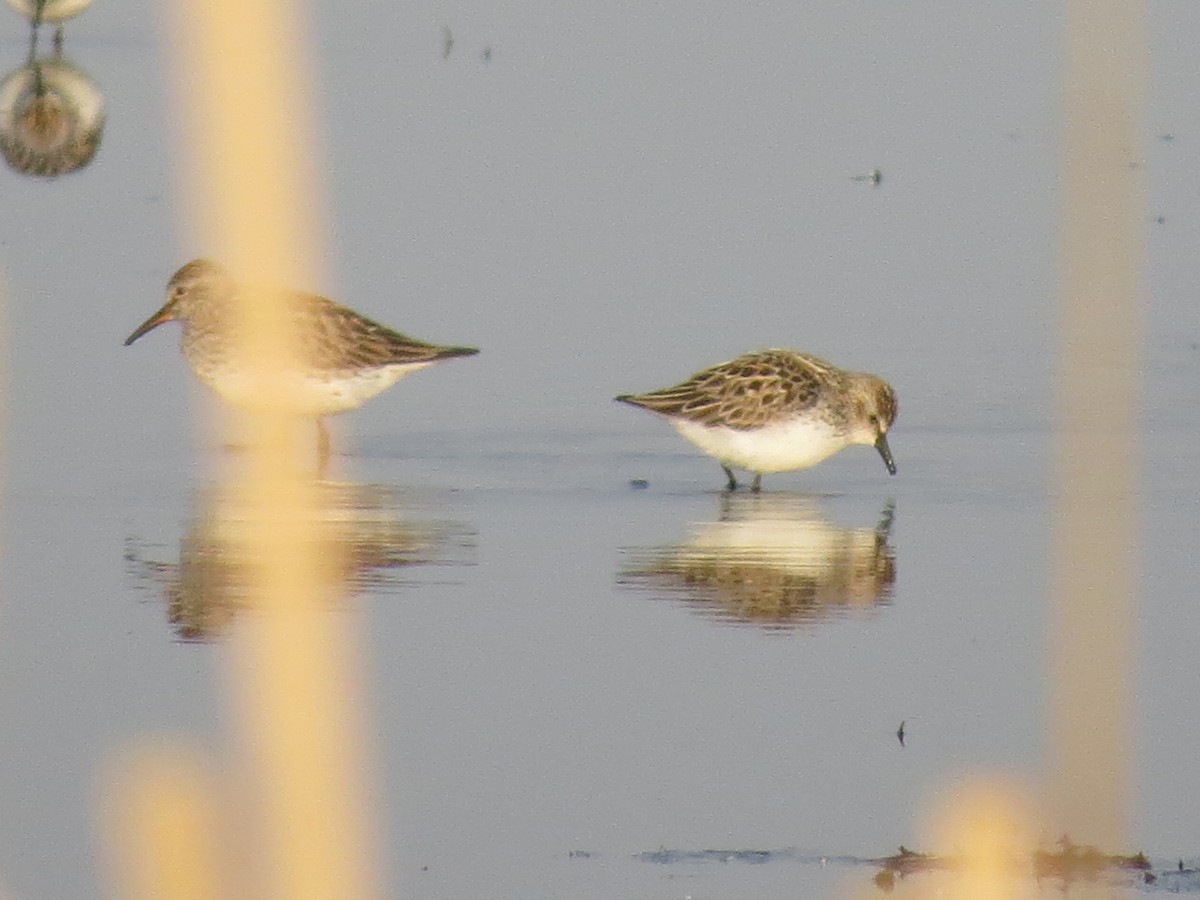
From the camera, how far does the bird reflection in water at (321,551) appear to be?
365 inches

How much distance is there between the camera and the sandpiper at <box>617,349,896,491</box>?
1146 centimetres

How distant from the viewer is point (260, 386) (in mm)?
12383

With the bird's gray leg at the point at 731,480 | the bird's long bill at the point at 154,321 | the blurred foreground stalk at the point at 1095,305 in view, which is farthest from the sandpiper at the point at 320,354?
the blurred foreground stalk at the point at 1095,305

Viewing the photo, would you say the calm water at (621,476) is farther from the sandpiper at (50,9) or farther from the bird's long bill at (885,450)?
the sandpiper at (50,9)

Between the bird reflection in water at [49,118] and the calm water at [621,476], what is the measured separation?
226 mm

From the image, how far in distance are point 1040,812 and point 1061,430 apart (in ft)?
16.8

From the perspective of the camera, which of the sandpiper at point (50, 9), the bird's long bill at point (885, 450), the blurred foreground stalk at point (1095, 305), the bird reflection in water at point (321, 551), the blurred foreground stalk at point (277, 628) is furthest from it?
the sandpiper at point (50, 9)

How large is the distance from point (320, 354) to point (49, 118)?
727 cm

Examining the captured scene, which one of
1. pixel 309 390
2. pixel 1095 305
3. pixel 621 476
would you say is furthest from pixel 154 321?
pixel 1095 305

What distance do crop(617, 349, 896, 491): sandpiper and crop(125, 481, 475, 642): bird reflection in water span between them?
50.0 inches

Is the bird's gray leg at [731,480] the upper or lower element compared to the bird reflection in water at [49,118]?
lower

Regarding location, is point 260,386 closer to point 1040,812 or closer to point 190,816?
point 1040,812

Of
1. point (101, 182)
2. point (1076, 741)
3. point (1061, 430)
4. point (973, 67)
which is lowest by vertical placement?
point (1076, 741)

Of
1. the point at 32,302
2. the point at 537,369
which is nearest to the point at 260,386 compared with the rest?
the point at 537,369
